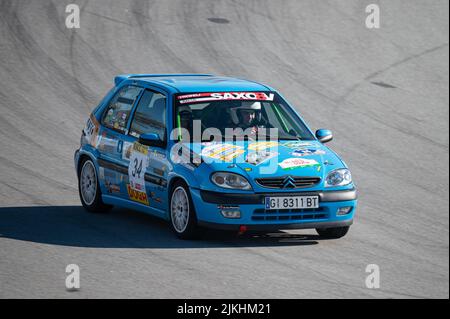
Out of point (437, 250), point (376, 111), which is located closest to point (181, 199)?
point (437, 250)

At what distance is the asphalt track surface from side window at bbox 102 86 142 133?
1086 mm

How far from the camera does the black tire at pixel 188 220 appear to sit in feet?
34.5

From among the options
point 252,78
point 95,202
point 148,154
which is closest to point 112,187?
point 95,202

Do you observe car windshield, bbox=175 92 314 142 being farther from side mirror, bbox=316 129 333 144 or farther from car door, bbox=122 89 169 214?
car door, bbox=122 89 169 214

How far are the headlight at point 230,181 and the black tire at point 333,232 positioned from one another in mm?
1198

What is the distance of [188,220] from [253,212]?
67 cm

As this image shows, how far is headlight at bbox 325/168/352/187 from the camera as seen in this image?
1068 cm

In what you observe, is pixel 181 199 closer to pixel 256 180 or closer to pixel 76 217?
pixel 256 180

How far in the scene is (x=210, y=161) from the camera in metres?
10.6

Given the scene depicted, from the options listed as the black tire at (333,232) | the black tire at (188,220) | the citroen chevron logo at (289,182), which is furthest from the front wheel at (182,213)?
the black tire at (333,232)

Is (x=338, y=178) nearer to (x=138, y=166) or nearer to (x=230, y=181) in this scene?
(x=230, y=181)

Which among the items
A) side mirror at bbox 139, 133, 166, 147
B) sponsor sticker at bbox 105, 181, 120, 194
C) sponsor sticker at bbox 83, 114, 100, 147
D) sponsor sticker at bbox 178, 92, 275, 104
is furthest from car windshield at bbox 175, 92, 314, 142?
sponsor sticker at bbox 83, 114, 100, 147

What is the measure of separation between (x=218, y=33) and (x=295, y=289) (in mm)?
15004

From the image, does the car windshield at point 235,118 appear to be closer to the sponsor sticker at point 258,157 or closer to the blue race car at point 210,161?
the blue race car at point 210,161
